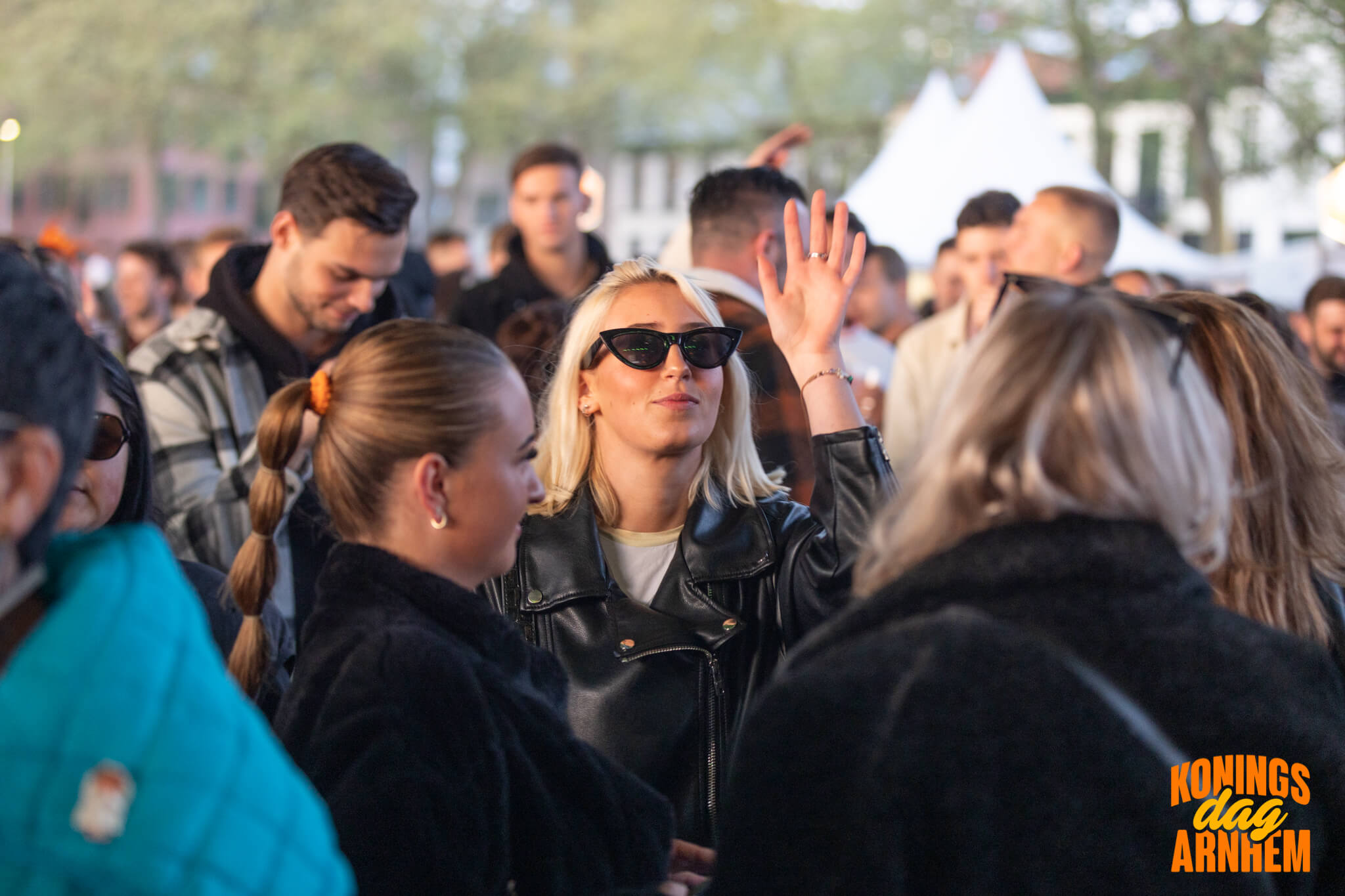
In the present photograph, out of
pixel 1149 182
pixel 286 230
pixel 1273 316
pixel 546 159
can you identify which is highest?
pixel 1149 182

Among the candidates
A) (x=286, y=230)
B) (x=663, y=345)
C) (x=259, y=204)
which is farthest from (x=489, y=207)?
(x=663, y=345)

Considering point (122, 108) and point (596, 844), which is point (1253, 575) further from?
point (122, 108)

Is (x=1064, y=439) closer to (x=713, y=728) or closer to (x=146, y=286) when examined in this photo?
(x=713, y=728)

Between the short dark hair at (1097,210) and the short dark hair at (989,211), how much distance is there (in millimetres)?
653

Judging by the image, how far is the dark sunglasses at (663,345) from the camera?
10.0 feet

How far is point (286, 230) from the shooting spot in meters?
4.34

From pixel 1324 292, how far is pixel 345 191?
15.6 feet

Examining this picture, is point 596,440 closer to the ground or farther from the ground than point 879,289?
closer to the ground

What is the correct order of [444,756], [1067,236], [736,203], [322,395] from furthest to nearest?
[1067,236] < [736,203] < [322,395] < [444,756]

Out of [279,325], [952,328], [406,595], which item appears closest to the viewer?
[406,595]

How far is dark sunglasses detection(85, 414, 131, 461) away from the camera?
103 inches

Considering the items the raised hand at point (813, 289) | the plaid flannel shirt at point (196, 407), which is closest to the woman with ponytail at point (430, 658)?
the raised hand at point (813, 289)

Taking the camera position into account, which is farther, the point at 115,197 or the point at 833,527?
the point at 115,197

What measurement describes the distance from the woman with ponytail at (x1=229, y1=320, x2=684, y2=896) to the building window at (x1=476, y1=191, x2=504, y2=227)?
55.9 metres
